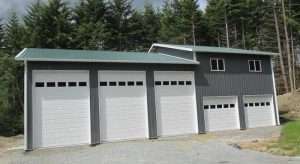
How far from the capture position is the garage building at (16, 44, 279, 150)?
598 inches

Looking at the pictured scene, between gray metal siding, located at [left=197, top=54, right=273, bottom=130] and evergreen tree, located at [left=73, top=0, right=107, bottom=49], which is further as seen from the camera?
evergreen tree, located at [left=73, top=0, right=107, bottom=49]

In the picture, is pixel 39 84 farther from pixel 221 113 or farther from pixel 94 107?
pixel 221 113

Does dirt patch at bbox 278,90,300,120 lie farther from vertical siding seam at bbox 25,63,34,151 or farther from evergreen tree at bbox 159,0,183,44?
vertical siding seam at bbox 25,63,34,151

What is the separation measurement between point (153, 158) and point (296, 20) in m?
31.8

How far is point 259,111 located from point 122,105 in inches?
371

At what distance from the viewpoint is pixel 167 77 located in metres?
18.2

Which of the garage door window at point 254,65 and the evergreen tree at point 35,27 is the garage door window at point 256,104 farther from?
the evergreen tree at point 35,27

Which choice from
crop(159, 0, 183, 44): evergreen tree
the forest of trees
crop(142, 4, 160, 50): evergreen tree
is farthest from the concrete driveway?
crop(142, 4, 160, 50): evergreen tree

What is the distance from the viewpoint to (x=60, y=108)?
608 inches

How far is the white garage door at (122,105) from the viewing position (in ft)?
53.7

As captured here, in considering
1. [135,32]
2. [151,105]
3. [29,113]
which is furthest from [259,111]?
[135,32]

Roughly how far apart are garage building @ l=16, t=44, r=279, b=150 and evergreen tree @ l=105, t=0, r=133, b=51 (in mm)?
15309

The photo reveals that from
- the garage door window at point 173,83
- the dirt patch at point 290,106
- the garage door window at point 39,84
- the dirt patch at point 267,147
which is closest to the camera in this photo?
the dirt patch at point 267,147

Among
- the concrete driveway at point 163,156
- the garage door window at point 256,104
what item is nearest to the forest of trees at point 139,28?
the garage door window at point 256,104
